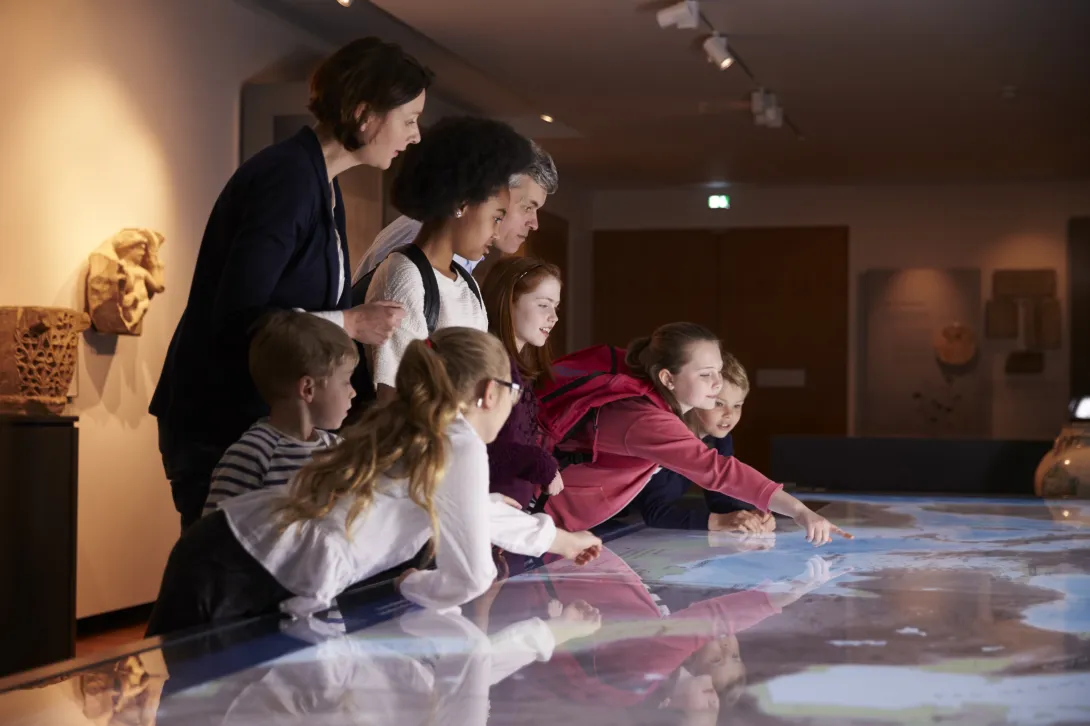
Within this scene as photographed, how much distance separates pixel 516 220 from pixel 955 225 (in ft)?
27.7

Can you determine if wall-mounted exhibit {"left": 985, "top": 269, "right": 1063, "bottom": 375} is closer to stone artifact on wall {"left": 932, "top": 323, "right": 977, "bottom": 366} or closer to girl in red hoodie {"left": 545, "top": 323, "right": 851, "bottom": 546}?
stone artifact on wall {"left": 932, "top": 323, "right": 977, "bottom": 366}

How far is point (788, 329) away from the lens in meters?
10.6

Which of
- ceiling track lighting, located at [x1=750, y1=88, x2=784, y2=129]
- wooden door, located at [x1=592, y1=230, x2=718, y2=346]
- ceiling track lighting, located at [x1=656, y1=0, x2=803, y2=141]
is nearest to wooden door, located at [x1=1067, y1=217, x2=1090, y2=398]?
wooden door, located at [x1=592, y1=230, x2=718, y2=346]

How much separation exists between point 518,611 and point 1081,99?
6.59 meters

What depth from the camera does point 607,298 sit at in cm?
1111

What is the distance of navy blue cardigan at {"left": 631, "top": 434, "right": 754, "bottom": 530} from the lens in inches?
105

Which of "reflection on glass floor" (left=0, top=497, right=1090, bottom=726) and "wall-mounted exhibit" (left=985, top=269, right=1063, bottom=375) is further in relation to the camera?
"wall-mounted exhibit" (left=985, top=269, right=1063, bottom=375)

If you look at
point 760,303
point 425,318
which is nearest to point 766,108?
point 760,303

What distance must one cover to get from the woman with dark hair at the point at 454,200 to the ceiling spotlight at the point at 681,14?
2.88 meters

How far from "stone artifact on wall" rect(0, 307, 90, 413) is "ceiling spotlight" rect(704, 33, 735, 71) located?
294cm

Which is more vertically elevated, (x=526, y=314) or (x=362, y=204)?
(x=362, y=204)

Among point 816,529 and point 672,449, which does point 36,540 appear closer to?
point 672,449

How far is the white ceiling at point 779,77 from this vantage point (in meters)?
5.33

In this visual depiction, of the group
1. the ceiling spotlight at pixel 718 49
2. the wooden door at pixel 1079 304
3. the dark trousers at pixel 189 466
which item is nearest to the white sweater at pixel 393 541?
the dark trousers at pixel 189 466
